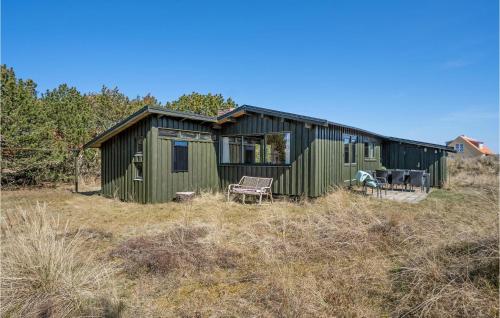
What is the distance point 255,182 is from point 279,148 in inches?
83.5

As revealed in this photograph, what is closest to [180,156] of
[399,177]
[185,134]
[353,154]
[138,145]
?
[185,134]

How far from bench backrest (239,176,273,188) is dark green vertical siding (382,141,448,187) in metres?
8.91

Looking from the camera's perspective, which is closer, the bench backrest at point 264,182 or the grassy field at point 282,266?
the grassy field at point 282,266

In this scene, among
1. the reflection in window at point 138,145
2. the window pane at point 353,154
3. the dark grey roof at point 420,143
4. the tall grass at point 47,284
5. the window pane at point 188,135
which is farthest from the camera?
the dark grey roof at point 420,143

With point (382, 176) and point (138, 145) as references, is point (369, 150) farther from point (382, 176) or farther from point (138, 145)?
point (138, 145)

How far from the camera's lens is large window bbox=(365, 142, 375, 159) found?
1362 centimetres

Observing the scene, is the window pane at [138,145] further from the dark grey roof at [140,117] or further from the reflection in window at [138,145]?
the dark grey roof at [140,117]

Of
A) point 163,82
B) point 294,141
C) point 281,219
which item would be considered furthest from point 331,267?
point 163,82

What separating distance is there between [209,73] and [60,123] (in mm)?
8101

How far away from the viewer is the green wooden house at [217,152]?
29.3 feet

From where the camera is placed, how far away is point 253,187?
975 cm

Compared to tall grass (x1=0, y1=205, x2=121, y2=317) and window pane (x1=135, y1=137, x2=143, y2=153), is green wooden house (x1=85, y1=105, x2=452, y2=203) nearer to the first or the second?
window pane (x1=135, y1=137, x2=143, y2=153)

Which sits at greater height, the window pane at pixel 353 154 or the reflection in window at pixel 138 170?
the window pane at pixel 353 154

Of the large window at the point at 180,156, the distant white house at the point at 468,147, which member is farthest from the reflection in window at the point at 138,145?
the distant white house at the point at 468,147
